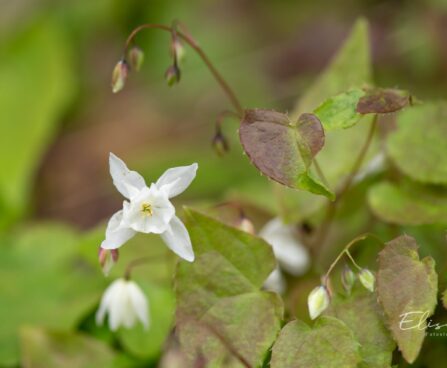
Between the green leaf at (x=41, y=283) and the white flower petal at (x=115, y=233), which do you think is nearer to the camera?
the white flower petal at (x=115, y=233)

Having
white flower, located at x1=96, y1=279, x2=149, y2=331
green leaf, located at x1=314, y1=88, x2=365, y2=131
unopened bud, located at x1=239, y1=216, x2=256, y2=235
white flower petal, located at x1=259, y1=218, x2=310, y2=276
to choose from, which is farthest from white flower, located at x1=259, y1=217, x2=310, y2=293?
green leaf, located at x1=314, y1=88, x2=365, y2=131

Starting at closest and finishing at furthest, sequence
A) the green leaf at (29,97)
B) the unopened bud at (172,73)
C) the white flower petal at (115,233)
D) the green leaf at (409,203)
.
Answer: the white flower petal at (115,233) → the unopened bud at (172,73) → the green leaf at (409,203) → the green leaf at (29,97)

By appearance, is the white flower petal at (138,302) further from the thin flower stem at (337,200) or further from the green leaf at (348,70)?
the green leaf at (348,70)

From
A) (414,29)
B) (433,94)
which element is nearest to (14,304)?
(433,94)

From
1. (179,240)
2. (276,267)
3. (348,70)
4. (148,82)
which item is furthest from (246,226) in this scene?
(148,82)

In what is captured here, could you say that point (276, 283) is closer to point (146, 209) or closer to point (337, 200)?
point (337, 200)

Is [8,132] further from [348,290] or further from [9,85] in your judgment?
[348,290]

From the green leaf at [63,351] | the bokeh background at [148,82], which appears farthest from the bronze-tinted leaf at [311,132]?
the bokeh background at [148,82]
